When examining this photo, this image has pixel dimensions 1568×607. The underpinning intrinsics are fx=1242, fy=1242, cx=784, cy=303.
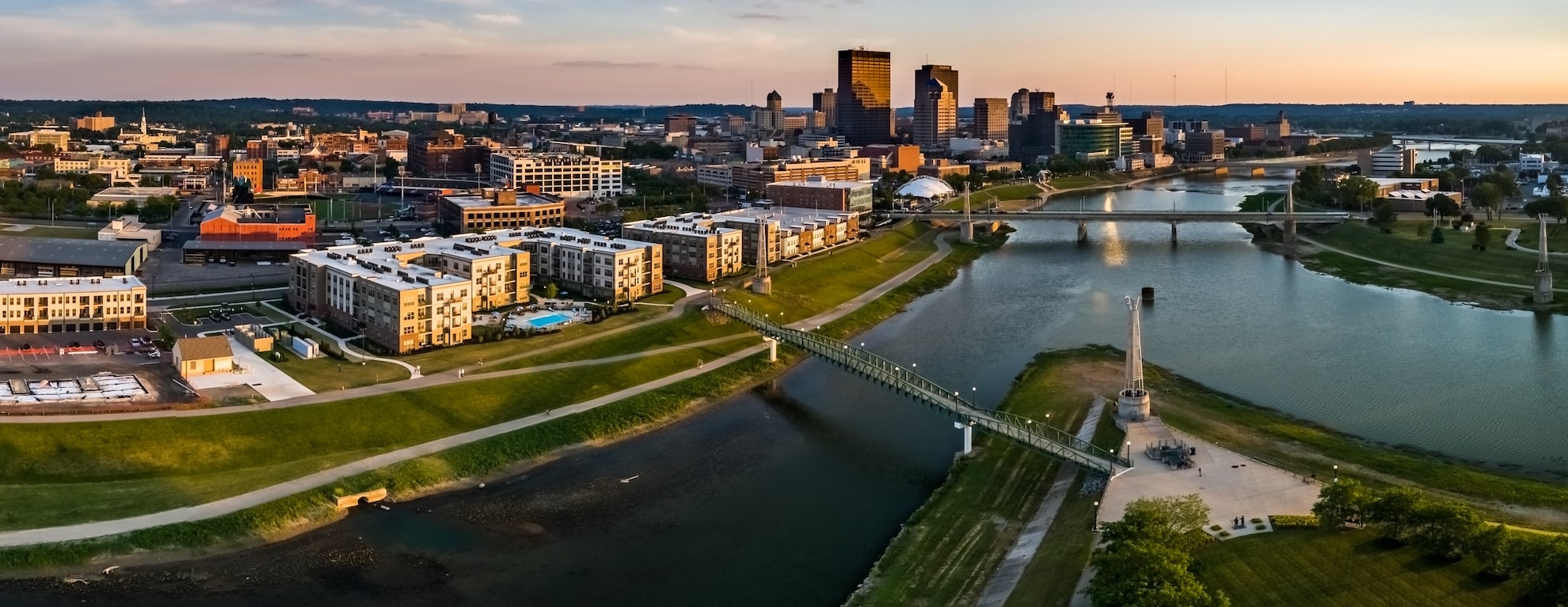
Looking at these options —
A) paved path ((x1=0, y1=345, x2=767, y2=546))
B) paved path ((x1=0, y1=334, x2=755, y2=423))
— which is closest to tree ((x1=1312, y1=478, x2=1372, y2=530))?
paved path ((x1=0, y1=345, x2=767, y2=546))

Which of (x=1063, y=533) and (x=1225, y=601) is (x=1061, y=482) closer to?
(x=1063, y=533)

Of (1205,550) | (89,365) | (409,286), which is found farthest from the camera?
(409,286)

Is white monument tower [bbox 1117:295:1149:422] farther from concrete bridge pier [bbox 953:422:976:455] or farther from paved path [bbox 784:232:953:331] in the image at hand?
paved path [bbox 784:232:953:331]

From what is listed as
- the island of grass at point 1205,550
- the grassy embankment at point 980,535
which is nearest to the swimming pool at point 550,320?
the island of grass at point 1205,550

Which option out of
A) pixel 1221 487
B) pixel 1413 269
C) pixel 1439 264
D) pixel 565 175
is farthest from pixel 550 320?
pixel 565 175

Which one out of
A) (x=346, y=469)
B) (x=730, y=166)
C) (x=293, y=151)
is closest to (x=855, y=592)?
(x=346, y=469)

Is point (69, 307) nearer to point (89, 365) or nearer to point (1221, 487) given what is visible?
point (89, 365)

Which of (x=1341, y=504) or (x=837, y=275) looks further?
(x=837, y=275)

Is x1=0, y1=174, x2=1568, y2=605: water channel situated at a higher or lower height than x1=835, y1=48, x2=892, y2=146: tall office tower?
lower
